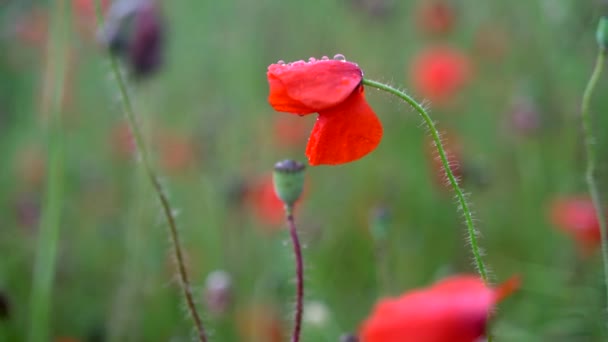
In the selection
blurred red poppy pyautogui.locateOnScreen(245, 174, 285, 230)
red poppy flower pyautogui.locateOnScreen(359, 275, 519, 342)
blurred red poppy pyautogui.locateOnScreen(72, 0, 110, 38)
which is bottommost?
red poppy flower pyautogui.locateOnScreen(359, 275, 519, 342)

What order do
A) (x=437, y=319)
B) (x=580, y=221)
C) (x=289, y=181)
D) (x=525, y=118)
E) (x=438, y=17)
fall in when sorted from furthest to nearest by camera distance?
(x=438, y=17) < (x=525, y=118) < (x=580, y=221) < (x=289, y=181) < (x=437, y=319)

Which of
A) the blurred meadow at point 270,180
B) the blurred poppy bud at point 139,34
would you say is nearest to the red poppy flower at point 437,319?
the blurred meadow at point 270,180

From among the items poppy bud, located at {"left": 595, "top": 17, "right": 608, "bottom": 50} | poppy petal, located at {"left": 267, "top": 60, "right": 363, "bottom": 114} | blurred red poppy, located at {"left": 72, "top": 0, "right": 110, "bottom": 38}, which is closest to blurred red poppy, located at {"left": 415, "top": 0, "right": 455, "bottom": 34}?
blurred red poppy, located at {"left": 72, "top": 0, "right": 110, "bottom": 38}

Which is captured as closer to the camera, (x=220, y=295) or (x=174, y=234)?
(x=174, y=234)

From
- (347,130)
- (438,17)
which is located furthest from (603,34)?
(438,17)

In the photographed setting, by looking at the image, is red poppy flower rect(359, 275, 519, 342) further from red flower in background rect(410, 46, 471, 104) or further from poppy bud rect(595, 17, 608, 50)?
red flower in background rect(410, 46, 471, 104)

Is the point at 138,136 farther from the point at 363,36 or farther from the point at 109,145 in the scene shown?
the point at 363,36

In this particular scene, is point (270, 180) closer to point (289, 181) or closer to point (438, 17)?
point (438, 17)

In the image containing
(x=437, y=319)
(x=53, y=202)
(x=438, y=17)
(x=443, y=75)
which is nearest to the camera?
(x=437, y=319)
